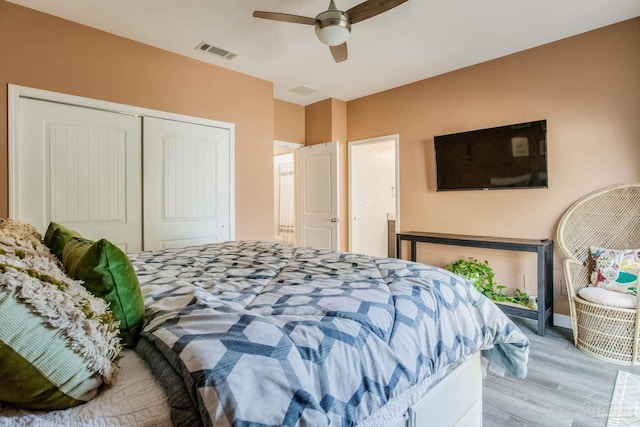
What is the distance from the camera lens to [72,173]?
2.81m

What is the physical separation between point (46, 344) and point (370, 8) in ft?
7.99

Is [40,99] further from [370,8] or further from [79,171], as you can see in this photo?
[370,8]

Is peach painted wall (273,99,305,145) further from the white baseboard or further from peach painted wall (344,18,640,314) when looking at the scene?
the white baseboard

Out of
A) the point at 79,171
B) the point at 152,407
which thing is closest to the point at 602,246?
the point at 152,407

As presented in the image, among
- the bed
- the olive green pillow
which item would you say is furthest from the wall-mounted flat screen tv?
the olive green pillow

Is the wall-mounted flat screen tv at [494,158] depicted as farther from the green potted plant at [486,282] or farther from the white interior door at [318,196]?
the white interior door at [318,196]

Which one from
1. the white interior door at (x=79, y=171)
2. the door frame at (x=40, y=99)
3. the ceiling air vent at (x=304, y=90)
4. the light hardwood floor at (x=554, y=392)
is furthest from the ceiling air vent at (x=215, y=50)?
the light hardwood floor at (x=554, y=392)

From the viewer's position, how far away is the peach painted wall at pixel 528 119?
2877 mm

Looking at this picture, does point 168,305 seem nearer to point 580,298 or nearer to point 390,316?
point 390,316

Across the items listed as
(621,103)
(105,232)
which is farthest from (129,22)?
(621,103)

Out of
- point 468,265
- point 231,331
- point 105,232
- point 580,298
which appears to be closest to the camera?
point 231,331

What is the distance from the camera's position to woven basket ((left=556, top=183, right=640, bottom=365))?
2430 mm

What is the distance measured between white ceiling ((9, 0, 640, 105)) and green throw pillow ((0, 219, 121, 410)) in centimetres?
257

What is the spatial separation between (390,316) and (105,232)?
113 inches
